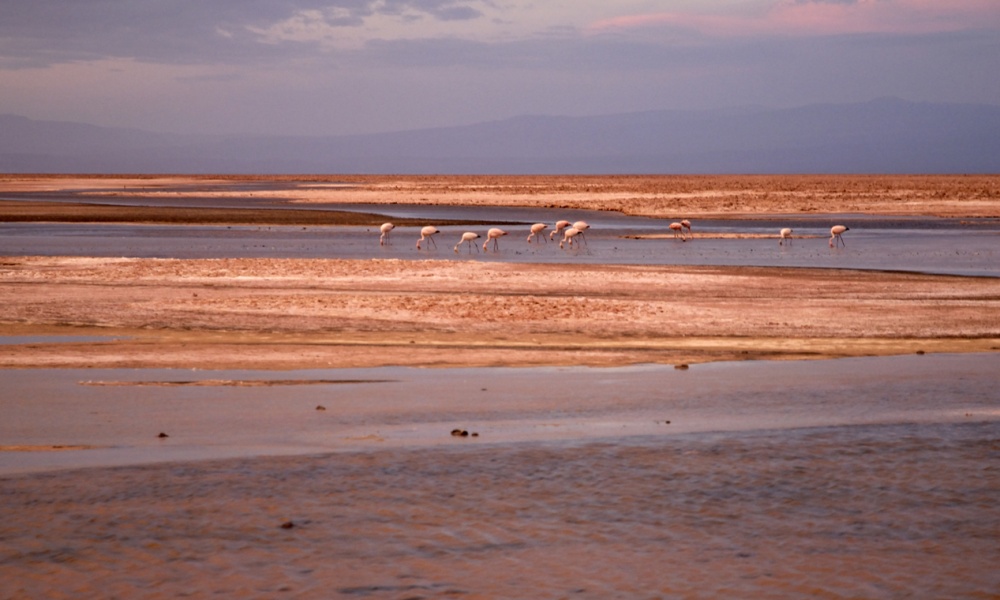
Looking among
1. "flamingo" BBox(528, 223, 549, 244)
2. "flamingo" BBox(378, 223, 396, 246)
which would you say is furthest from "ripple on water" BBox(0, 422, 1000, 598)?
"flamingo" BBox(528, 223, 549, 244)

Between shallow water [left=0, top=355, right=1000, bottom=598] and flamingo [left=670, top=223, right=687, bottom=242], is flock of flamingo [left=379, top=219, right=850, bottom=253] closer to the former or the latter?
flamingo [left=670, top=223, right=687, bottom=242]

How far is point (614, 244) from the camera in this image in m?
35.7

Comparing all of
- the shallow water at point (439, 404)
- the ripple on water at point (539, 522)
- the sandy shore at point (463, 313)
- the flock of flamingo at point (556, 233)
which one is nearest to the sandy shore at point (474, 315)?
the sandy shore at point (463, 313)

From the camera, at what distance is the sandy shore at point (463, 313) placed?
14.6 m

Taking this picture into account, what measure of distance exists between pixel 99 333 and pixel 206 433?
6.84m

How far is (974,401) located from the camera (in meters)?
11.5

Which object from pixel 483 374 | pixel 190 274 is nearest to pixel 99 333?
pixel 483 374

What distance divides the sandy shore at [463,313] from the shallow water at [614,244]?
3.27 metres

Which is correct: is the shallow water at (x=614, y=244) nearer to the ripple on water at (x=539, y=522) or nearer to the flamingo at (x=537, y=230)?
the flamingo at (x=537, y=230)

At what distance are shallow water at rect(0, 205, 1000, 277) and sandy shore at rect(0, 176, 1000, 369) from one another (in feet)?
10.7

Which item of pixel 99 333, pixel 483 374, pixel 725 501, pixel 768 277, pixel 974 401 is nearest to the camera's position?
pixel 725 501

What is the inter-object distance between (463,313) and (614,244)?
59.5ft

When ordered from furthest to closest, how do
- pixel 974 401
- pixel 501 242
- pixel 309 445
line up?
pixel 501 242 < pixel 974 401 < pixel 309 445

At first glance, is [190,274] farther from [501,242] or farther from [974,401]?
[974,401]
